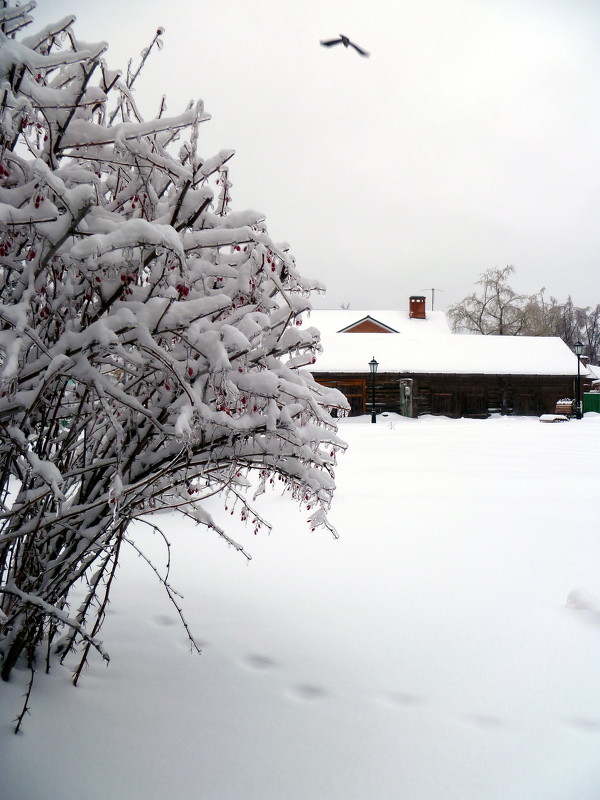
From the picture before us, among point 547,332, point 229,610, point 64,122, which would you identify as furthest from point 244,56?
point 547,332

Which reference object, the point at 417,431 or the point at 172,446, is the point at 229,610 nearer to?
the point at 172,446

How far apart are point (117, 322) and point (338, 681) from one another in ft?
6.00

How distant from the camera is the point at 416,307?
32.9 metres

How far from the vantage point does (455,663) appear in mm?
2746

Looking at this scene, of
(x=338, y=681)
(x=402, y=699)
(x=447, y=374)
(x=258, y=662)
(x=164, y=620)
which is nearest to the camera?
(x=402, y=699)

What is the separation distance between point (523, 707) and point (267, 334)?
185cm

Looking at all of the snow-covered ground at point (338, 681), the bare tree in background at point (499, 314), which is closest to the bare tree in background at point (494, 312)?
the bare tree in background at point (499, 314)

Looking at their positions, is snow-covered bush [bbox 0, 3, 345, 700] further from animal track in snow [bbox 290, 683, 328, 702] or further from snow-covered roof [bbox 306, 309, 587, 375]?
snow-covered roof [bbox 306, 309, 587, 375]

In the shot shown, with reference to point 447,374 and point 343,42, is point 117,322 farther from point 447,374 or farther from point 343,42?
point 447,374

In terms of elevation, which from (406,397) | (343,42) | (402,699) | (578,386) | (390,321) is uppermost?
(390,321)

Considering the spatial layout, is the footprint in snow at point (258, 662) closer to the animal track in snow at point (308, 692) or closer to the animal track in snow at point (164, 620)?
the animal track in snow at point (308, 692)

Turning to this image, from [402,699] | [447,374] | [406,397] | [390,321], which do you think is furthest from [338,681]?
[390,321]

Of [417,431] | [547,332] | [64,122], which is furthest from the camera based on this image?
[547,332]

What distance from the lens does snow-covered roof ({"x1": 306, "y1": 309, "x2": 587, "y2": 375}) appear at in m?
25.2
